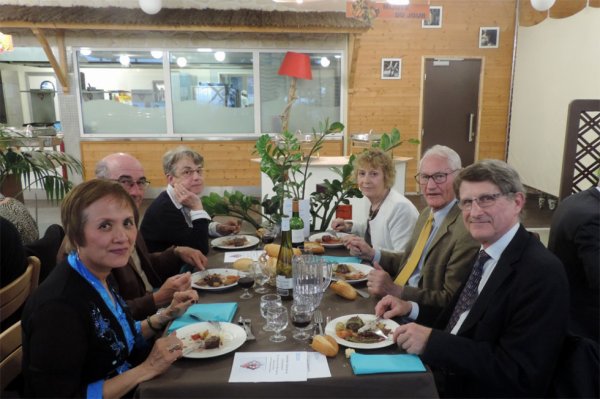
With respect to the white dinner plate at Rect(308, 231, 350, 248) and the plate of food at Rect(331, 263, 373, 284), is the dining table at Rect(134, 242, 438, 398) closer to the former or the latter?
the plate of food at Rect(331, 263, 373, 284)

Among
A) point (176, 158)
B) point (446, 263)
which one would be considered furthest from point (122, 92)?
point (446, 263)

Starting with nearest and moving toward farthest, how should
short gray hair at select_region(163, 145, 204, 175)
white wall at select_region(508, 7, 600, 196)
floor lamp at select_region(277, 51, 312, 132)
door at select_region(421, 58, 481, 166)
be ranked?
1. short gray hair at select_region(163, 145, 204, 175)
2. white wall at select_region(508, 7, 600, 196)
3. floor lamp at select_region(277, 51, 312, 132)
4. door at select_region(421, 58, 481, 166)

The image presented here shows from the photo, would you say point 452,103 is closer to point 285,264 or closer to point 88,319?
point 285,264

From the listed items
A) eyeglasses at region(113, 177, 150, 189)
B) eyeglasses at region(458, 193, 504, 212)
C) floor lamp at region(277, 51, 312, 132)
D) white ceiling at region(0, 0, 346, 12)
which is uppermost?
white ceiling at region(0, 0, 346, 12)

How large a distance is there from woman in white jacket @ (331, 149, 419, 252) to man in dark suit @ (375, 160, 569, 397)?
3.04ft

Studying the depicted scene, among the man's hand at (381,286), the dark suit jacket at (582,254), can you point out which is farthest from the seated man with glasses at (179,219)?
the dark suit jacket at (582,254)

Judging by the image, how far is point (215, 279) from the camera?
1.95 meters

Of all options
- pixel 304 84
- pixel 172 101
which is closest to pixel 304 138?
pixel 304 84

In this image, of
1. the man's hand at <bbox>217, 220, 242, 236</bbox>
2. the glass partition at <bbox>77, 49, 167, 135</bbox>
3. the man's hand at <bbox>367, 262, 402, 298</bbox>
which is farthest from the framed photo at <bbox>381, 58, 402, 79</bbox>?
the man's hand at <bbox>367, 262, 402, 298</bbox>

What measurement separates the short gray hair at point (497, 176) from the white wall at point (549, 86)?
17.9 feet

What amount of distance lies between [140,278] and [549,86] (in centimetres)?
682

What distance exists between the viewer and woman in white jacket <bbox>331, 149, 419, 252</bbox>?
249cm

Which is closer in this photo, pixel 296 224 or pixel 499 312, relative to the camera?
pixel 499 312

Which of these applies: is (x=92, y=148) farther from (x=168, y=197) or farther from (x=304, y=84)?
(x=168, y=197)
